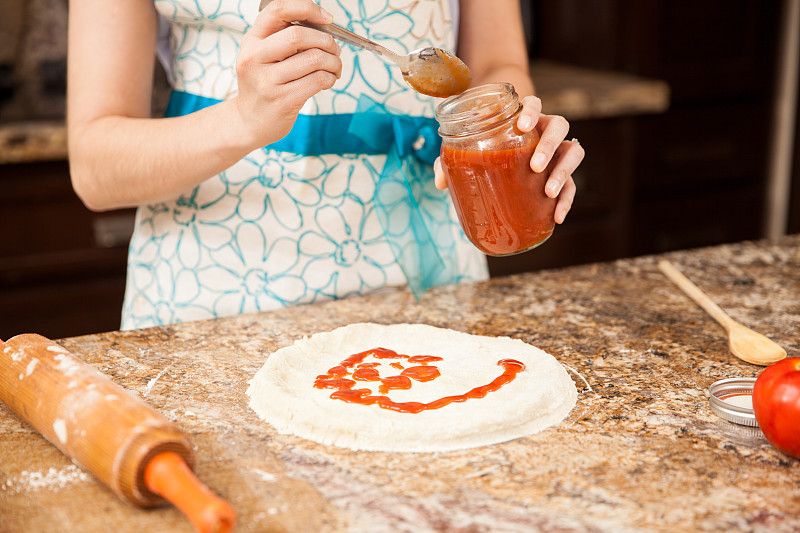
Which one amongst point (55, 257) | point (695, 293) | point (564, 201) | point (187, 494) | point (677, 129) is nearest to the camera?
point (187, 494)

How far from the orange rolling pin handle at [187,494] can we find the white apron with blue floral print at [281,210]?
0.56 meters

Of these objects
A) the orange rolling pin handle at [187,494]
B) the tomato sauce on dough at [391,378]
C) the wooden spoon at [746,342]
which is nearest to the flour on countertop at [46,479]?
the orange rolling pin handle at [187,494]

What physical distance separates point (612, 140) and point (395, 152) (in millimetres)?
1478

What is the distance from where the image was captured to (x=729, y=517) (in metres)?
0.70

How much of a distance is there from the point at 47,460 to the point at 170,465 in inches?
7.3

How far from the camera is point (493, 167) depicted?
0.94 metres

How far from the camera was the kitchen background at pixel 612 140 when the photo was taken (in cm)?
208

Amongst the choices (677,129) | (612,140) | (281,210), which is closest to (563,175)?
(281,210)

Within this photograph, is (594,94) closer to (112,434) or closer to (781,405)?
(781,405)

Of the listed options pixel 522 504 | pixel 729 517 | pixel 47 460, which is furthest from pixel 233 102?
pixel 729 517

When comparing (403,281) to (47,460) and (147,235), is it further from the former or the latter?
(47,460)

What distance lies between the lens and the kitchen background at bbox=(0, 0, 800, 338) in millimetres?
2078

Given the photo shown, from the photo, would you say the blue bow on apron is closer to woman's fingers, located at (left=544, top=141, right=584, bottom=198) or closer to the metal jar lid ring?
woman's fingers, located at (left=544, top=141, right=584, bottom=198)

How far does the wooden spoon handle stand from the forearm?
659 millimetres
